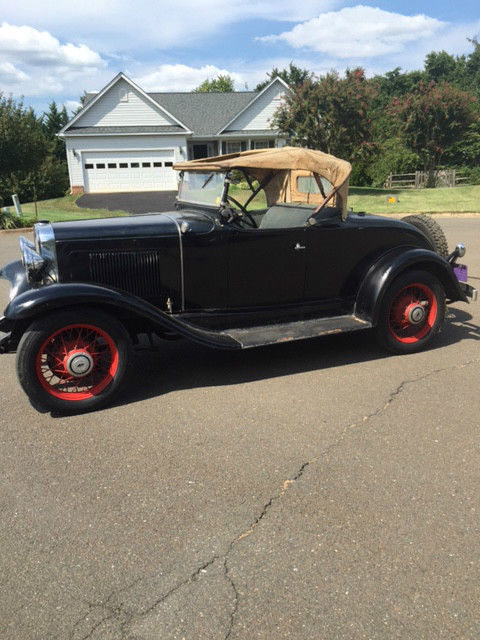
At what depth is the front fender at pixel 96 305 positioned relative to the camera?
143 inches

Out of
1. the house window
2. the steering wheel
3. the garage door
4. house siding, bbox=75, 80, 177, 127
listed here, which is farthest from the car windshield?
the house window

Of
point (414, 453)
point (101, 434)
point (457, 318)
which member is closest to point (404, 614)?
point (414, 453)

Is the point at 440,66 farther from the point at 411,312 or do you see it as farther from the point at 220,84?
the point at 411,312

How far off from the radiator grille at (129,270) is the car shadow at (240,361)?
0.61 m

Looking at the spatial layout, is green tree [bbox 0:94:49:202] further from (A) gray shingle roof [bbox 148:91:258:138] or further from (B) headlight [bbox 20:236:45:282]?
(B) headlight [bbox 20:236:45:282]

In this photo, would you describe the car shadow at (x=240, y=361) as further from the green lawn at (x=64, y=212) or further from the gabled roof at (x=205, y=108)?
the gabled roof at (x=205, y=108)

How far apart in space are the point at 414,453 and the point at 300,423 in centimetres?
79

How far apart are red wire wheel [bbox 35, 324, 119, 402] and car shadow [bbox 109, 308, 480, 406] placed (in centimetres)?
24

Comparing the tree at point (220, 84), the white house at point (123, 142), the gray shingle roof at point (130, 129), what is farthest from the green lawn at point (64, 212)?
the tree at point (220, 84)

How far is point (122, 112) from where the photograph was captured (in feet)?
99.5

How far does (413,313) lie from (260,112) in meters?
31.4

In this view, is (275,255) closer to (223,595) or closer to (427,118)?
(223,595)

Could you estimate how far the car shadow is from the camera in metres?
4.39

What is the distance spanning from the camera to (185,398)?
13.4 ft
